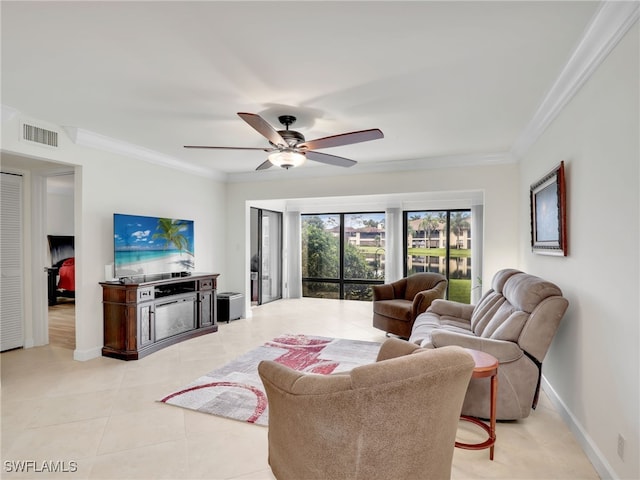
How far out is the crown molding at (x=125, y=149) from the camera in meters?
3.86

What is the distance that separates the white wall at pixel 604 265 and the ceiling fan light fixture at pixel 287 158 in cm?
223

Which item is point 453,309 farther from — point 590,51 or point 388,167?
point 590,51

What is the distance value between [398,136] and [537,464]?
320cm

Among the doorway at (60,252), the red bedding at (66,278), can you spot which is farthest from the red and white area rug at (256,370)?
the red bedding at (66,278)

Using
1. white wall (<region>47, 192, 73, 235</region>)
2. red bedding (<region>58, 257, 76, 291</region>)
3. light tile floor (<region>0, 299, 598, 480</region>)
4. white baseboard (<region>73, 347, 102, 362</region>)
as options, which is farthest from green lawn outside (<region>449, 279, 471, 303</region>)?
white wall (<region>47, 192, 73, 235</region>)

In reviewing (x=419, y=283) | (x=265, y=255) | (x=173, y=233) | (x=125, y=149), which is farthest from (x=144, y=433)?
(x=265, y=255)

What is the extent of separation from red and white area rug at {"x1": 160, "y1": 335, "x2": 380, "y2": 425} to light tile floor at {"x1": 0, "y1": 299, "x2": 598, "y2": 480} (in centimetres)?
12

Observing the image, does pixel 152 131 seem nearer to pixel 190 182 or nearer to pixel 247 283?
pixel 190 182

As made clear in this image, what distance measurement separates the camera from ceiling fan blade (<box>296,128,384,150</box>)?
9.14 ft

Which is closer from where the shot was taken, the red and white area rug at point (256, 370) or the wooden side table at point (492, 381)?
the wooden side table at point (492, 381)

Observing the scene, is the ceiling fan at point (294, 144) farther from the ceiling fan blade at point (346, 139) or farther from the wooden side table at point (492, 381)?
the wooden side table at point (492, 381)

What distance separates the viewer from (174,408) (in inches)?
112

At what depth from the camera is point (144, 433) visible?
2.49 meters

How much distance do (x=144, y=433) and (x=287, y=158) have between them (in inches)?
98.3
